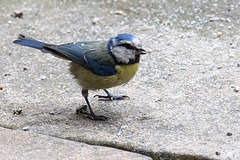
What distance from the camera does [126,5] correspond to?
629 centimetres

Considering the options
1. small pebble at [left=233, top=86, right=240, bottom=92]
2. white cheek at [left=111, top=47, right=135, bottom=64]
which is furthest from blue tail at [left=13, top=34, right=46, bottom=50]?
small pebble at [left=233, top=86, right=240, bottom=92]

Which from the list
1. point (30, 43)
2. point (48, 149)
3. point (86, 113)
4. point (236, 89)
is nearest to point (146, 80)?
point (86, 113)

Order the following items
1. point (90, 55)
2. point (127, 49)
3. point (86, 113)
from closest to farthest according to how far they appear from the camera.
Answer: point (127, 49), point (90, 55), point (86, 113)

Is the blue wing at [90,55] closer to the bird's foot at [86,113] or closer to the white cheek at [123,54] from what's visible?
the white cheek at [123,54]

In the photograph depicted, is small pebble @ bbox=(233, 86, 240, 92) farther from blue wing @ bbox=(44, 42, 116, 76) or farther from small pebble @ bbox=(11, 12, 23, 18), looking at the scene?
small pebble @ bbox=(11, 12, 23, 18)

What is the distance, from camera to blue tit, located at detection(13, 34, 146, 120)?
3.59 metres

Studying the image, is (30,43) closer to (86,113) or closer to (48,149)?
(86,113)

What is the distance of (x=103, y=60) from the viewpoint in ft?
12.0

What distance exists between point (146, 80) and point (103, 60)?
3.28 ft

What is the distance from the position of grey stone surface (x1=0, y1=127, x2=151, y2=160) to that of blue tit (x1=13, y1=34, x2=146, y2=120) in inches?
23.4

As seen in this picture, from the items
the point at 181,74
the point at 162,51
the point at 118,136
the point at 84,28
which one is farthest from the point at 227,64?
the point at 84,28

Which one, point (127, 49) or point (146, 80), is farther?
point (146, 80)

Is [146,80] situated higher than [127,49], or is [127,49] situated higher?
[127,49]

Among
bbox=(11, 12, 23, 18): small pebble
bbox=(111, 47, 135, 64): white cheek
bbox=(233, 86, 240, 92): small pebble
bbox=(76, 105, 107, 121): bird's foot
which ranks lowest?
bbox=(76, 105, 107, 121): bird's foot
